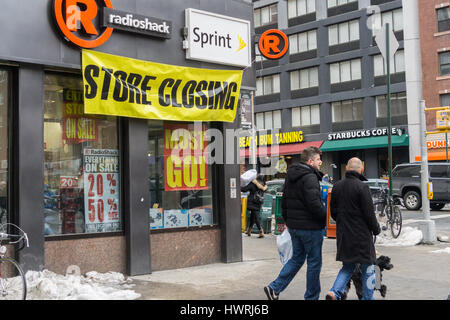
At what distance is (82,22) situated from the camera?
25.6 feet

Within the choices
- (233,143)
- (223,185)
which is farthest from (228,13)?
(223,185)

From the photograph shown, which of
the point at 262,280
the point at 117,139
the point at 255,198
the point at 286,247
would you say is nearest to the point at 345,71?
the point at 255,198

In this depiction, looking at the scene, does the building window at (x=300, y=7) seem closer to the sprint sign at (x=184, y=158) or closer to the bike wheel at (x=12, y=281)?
the sprint sign at (x=184, y=158)

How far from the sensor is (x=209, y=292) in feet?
23.7

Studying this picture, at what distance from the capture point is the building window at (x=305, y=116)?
4269 cm

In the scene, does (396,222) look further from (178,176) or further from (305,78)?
(305,78)

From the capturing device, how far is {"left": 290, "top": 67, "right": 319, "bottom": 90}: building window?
42.9 m

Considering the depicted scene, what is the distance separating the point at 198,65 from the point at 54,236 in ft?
12.5

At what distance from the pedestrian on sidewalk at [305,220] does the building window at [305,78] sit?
123 ft

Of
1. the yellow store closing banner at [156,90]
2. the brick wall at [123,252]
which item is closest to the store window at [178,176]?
the brick wall at [123,252]

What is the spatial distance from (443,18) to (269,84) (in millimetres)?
15465

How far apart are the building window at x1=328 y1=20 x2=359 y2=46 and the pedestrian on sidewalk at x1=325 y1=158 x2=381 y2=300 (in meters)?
36.7


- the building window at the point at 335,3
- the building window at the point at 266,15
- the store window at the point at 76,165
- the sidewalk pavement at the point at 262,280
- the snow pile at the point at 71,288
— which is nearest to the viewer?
the snow pile at the point at 71,288
